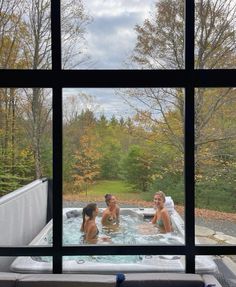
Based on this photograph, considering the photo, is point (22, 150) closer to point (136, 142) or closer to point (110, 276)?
point (136, 142)

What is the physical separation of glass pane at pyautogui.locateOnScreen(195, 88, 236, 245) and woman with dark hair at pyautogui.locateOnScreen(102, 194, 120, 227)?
693 mm

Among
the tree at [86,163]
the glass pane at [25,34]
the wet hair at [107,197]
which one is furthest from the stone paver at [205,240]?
the glass pane at [25,34]

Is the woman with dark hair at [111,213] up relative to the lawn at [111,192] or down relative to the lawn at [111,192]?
down

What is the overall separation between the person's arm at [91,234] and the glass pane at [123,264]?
0.46ft

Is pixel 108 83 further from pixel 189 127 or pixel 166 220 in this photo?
pixel 166 220

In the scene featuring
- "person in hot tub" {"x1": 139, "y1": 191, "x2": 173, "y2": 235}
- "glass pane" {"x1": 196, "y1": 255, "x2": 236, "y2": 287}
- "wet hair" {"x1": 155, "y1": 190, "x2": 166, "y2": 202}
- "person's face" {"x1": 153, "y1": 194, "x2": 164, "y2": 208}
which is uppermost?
"wet hair" {"x1": 155, "y1": 190, "x2": 166, "y2": 202}

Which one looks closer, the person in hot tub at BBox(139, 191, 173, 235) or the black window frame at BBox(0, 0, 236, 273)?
the black window frame at BBox(0, 0, 236, 273)

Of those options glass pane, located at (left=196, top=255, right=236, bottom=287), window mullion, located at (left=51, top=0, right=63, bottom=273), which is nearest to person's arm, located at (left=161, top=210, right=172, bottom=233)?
glass pane, located at (left=196, top=255, right=236, bottom=287)

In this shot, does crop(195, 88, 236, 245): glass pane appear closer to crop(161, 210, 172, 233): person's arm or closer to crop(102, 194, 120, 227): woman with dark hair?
crop(161, 210, 172, 233): person's arm

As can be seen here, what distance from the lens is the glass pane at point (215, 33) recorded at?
304 cm

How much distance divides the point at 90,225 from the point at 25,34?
5.85 feet

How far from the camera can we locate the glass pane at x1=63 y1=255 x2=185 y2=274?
2936mm

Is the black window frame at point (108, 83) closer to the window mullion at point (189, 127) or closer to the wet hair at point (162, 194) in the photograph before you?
the window mullion at point (189, 127)

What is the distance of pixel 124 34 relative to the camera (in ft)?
10.2
